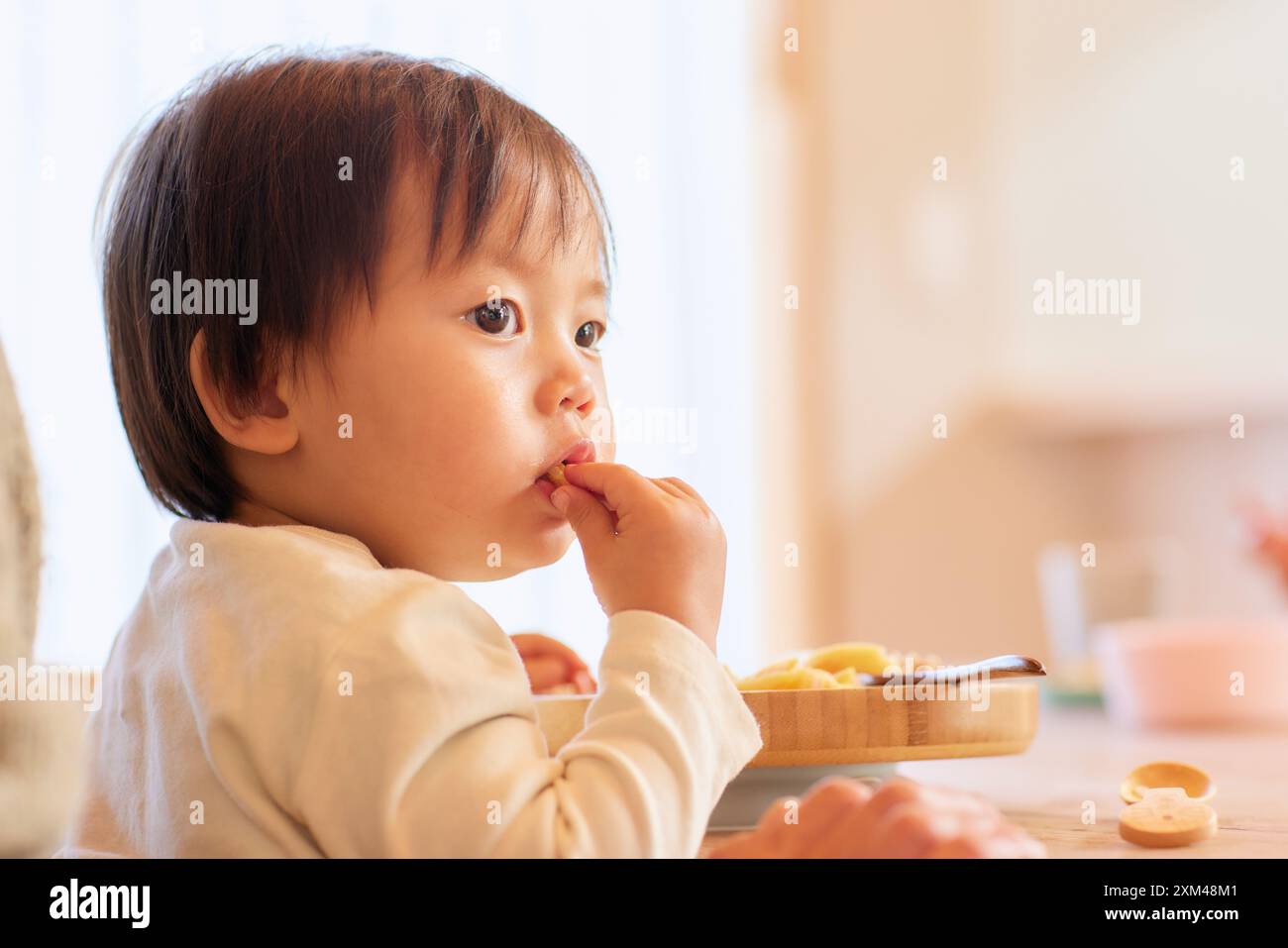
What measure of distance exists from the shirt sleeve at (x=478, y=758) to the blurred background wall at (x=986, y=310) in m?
2.64

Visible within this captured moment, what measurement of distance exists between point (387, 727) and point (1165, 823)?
1.38 feet

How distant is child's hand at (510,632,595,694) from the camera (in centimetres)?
98

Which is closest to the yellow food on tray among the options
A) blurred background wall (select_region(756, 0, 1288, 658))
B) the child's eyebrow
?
the child's eyebrow

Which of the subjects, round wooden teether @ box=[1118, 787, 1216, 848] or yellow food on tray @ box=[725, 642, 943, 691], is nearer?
round wooden teether @ box=[1118, 787, 1216, 848]

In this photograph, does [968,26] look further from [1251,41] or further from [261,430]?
[261,430]

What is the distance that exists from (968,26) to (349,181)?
123 inches

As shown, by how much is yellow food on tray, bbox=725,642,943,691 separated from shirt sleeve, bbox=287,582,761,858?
222 millimetres

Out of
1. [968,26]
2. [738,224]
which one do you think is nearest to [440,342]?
[738,224]

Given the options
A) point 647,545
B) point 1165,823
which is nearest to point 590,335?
point 647,545

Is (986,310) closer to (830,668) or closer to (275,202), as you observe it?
(830,668)

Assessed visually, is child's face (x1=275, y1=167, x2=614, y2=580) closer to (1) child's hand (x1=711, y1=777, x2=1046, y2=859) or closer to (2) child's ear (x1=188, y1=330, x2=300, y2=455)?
(2) child's ear (x1=188, y1=330, x2=300, y2=455)

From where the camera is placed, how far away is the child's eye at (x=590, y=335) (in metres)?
0.79

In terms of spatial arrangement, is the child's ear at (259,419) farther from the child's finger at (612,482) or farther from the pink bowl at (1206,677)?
the pink bowl at (1206,677)

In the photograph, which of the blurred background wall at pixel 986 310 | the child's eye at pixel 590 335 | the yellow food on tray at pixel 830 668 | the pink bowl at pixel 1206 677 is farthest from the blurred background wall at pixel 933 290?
the child's eye at pixel 590 335
